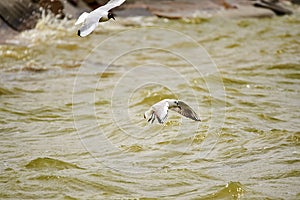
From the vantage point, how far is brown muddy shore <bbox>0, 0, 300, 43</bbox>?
1042cm

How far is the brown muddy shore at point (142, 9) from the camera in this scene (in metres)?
10.4

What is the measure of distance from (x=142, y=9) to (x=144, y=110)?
6434 millimetres

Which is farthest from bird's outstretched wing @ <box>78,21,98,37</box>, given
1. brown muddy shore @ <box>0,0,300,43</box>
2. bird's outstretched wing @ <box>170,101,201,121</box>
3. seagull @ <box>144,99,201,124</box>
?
brown muddy shore @ <box>0,0,300,43</box>

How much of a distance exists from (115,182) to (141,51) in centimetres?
521

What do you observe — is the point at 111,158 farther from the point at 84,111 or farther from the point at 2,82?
the point at 2,82

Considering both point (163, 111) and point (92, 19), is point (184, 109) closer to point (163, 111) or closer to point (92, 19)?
point (163, 111)

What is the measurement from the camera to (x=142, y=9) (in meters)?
13.0

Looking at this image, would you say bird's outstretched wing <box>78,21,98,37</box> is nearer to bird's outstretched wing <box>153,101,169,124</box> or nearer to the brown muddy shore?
bird's outstretched wing <box>153,101,169,124</box>

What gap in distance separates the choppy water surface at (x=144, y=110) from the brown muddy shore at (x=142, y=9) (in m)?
0.25

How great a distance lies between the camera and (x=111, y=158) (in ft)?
17.1

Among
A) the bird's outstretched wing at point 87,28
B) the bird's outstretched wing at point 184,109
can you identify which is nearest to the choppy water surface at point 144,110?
the bird's outstretched wing at point 184,109

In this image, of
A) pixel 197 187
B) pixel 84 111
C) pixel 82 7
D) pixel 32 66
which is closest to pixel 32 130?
pixel 84 111

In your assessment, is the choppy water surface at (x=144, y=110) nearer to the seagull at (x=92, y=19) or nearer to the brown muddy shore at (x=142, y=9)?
the brown muddy shore at (x=142, y=9)

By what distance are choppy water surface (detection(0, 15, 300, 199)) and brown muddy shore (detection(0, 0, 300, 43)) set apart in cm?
25
